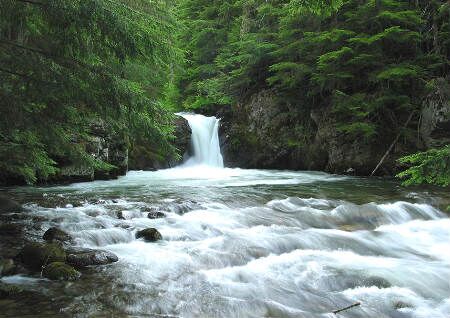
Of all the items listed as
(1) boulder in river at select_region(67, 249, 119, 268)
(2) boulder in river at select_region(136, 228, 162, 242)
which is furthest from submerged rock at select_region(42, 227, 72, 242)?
(2) boulder in river at select_region(136, 228, 162, 242)

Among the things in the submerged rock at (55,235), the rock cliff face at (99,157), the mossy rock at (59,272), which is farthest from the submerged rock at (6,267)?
the rock cliff face at (99,157)

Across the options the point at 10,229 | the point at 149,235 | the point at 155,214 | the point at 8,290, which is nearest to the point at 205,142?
the point at 155,214

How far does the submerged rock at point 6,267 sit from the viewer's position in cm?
528

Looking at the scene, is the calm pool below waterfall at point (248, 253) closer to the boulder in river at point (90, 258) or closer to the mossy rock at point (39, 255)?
the boulder in river at point (90, 258)

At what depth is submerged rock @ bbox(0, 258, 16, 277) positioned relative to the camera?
17.3 ft

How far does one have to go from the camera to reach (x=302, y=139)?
19.6 metres

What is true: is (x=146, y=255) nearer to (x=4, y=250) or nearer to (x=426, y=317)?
(x=4, y=250)

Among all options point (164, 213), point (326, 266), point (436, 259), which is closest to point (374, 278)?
point (326, 266)

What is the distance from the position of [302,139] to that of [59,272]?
1550 centimetres

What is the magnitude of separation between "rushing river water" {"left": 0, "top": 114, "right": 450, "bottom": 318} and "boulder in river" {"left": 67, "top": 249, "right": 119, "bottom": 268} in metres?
0.16

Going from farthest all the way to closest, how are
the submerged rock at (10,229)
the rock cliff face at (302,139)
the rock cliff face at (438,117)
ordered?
the rock cliff face at (302,139), the rock cliff face at (438,117), the submerged rock at (10,229)

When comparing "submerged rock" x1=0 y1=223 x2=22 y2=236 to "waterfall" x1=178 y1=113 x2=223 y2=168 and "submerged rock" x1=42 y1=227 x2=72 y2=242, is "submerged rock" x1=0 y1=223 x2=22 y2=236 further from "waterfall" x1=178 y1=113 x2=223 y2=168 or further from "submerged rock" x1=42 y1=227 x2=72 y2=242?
"waterfall" x1=178 y1=113 x2=223 y2=168

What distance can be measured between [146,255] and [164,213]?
92.7 inches

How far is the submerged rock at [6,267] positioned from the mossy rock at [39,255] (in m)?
0.19
